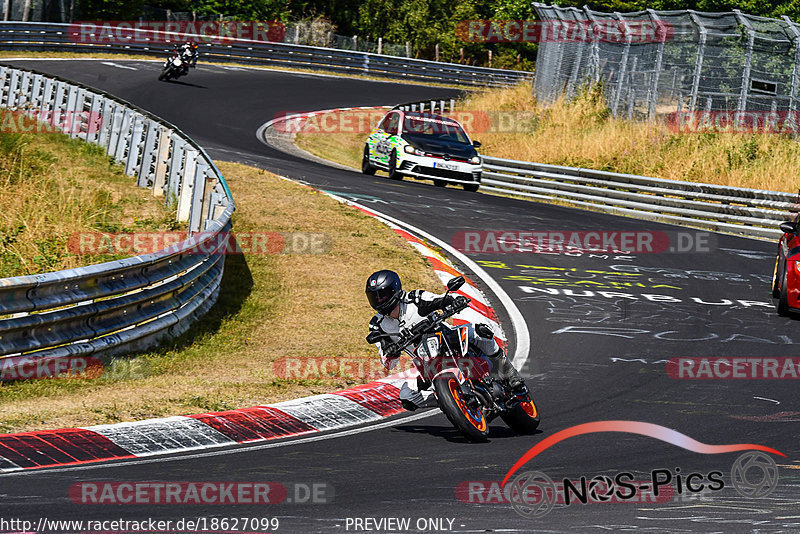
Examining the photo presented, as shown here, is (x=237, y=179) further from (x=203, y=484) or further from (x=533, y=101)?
(x=533, y=101)

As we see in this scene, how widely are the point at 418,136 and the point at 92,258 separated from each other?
12360 mm

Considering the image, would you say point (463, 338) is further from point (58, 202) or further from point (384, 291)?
point (58, 202)

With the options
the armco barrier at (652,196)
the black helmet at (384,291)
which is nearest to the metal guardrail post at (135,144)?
the armco barrier at (652,196)

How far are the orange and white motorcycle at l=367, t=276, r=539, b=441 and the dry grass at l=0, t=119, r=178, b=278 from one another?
6.04 m

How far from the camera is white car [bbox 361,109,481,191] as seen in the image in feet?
78.4

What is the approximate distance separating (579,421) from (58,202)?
9.86m

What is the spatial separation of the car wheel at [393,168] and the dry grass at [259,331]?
15.0ft

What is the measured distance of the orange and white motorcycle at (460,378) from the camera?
8023mm

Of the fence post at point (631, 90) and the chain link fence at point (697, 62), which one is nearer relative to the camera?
the chain link fence at point (697, 62)

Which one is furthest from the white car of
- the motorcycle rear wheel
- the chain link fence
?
the motorcycle rear wheel

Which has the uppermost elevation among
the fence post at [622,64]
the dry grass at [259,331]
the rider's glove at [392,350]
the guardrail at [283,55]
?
the fence post at [622,64]

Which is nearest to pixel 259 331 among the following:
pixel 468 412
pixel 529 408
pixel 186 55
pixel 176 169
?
pixel 529 408

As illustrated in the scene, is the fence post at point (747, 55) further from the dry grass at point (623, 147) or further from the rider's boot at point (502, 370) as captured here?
the rider's boot at point (502, 370)

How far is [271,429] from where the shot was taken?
8477 millimetres
